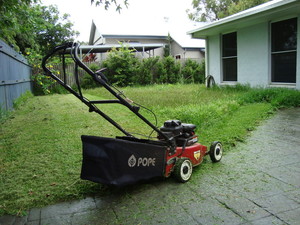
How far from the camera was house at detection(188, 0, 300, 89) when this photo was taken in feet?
27.4

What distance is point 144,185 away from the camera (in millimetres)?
3197

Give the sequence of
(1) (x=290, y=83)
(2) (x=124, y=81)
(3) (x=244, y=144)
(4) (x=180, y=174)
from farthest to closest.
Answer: (2) (x=124, y=81), (1) (x=290, y=83), (3) (x=244, y=144), (4) (x=180, y=174)

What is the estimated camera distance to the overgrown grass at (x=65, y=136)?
10.0 ft

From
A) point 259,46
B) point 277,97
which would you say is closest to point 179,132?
point 277,97

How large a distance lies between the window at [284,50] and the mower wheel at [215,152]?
5786mm

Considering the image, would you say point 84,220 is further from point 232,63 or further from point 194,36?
point 194,36

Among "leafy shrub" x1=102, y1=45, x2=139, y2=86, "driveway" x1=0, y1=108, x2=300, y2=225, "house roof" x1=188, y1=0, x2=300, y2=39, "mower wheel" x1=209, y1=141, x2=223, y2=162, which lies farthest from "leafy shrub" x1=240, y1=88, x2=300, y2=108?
"leafy shrub" x1=102, y1=45, x2=139, y2=86

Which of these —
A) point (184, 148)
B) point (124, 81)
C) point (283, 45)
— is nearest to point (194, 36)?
point (283, 45)

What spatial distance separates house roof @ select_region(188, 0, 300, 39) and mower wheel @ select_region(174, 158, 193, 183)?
6120mm

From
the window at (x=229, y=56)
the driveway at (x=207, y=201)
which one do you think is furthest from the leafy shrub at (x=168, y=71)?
the driveway at (x=207, y=201)

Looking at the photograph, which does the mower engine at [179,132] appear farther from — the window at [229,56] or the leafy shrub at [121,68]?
the leafy shrub at [121,68]

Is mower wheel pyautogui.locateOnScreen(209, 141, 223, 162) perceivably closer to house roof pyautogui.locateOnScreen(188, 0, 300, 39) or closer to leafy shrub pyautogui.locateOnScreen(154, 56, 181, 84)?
house roof pyautogui.locateOnScreen(188, 0, 300, 39)

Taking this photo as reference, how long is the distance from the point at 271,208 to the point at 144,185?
1.29 metres

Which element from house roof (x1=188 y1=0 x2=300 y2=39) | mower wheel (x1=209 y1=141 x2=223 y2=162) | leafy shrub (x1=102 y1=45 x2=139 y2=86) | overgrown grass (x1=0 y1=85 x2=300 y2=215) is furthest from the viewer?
leafy shrub (x1=102 y1=45 x2=139 y2=86)
